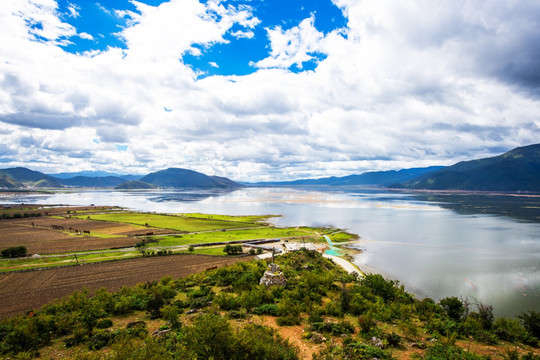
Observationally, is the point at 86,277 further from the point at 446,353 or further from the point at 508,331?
the point at 508,331

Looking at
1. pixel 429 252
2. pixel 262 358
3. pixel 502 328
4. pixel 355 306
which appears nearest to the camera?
pixel 262 358

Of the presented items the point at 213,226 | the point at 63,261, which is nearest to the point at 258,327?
the point at 63,261

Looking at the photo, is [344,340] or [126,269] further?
[126,269]

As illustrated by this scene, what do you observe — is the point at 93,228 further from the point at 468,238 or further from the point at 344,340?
the point at 468,238

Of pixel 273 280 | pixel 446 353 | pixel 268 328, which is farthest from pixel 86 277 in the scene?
pixel 446 353

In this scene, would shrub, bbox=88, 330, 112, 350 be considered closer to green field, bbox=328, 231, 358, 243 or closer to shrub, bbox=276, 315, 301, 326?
shrub, bbox=276, 315, 301, 326

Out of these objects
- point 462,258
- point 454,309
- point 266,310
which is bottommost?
point 462,258
